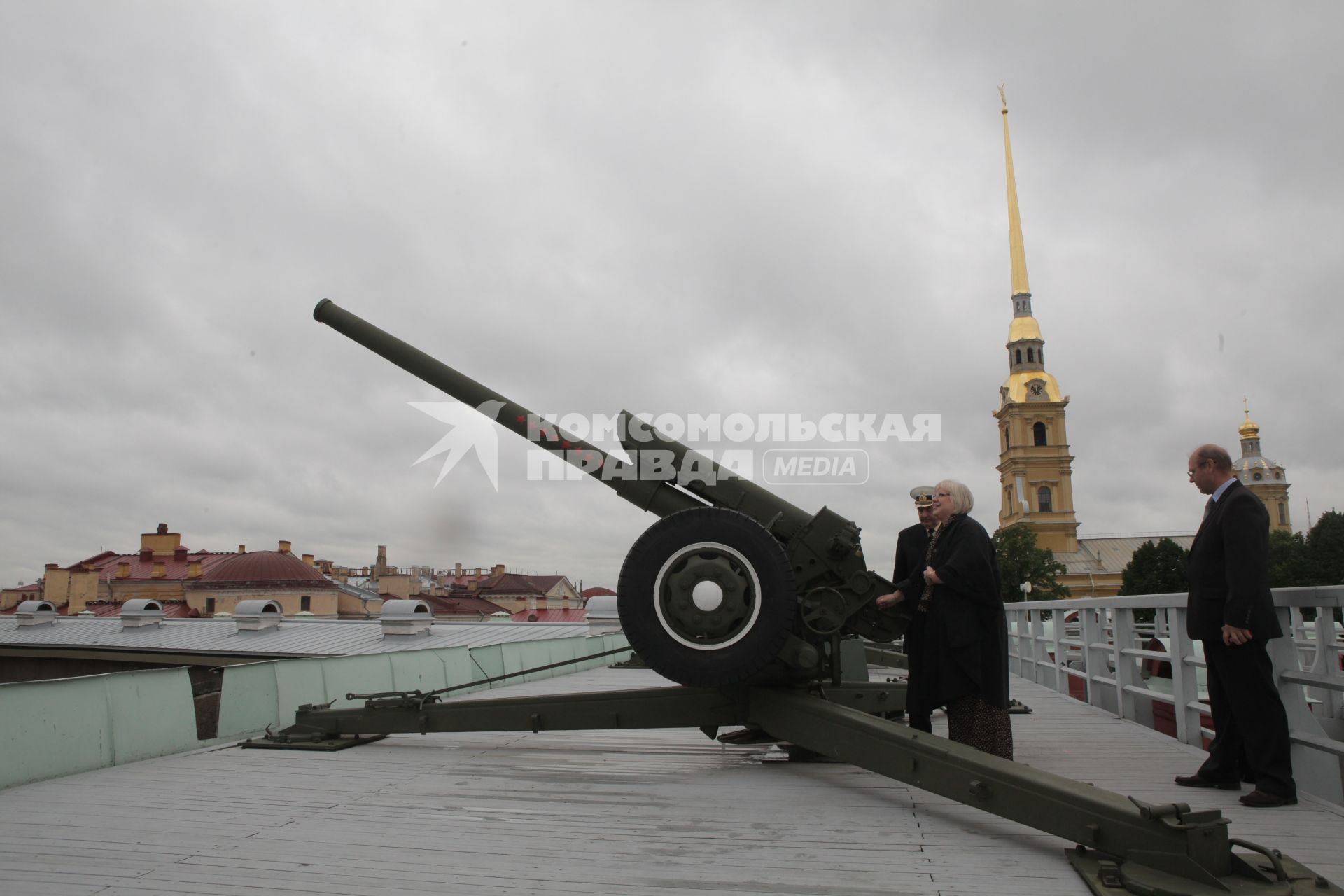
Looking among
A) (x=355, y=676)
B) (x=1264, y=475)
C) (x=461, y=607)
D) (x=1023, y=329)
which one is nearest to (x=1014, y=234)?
(x=1023, y=329)

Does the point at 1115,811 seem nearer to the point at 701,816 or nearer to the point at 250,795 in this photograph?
the point at 701,816

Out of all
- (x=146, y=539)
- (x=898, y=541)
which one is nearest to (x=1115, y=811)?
(x=898, y=541)

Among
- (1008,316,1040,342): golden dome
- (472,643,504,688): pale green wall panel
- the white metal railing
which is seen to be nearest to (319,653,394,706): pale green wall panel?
(472,643,504,688): pale green wall panel

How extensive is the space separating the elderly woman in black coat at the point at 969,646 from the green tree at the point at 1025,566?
72.1 meters

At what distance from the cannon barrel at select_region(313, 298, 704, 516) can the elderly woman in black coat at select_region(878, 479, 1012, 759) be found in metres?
1.48

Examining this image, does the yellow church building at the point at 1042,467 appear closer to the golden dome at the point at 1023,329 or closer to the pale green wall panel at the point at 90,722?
the golden dome at the point at 1023,329

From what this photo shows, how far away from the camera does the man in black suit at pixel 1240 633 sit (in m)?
3.91

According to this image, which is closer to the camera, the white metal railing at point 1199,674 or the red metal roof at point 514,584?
the white metal railing at point 1199,674

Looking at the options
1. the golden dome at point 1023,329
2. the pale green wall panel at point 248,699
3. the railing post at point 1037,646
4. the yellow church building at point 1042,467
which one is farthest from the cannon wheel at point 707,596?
the golden dome at point 1023,329

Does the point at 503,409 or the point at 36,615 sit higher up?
the point at 503,409

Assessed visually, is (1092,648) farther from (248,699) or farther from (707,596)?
(248,699)

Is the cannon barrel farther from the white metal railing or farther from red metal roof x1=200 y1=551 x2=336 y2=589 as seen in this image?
red metal roof x1=200 y1=551 x2=336 y2=589

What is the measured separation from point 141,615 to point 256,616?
384cm

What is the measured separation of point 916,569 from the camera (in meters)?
4.93
